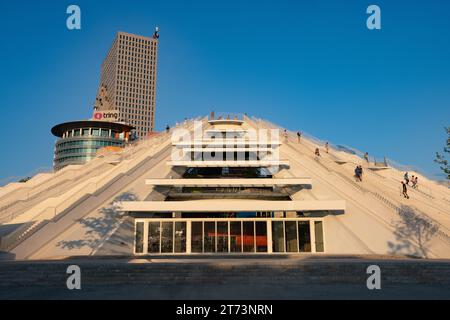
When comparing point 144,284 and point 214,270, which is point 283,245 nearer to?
point 214,270

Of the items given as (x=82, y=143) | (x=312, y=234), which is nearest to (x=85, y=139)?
(x=82, y=143)

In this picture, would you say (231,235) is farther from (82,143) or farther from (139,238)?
(82,143)

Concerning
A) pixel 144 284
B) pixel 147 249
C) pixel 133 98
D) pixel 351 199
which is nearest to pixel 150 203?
pixel 147 249

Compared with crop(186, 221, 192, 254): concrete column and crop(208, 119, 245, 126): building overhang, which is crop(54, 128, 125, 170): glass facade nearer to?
crop(208, 119, 245, 126): building overhang

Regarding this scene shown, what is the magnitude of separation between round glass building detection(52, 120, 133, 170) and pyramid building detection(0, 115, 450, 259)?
54.2 m

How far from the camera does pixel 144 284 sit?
13555mm

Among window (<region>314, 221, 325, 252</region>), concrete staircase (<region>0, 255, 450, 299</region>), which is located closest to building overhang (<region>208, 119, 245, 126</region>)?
window (<region>314, 221, 325, 252</region>)

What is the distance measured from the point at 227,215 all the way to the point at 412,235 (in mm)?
12036

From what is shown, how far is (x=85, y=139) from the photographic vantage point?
8331 centimetres

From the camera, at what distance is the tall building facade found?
17512 centimetres

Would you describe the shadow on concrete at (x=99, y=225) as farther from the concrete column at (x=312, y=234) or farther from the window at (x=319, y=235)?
the window at (x=319, y=235)

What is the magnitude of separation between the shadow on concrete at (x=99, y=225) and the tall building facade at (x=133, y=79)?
497 ft

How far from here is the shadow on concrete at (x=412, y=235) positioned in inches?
781

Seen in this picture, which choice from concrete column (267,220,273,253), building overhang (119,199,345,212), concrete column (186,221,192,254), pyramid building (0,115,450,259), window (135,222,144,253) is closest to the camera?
pyramid building (0,115,450,259)
